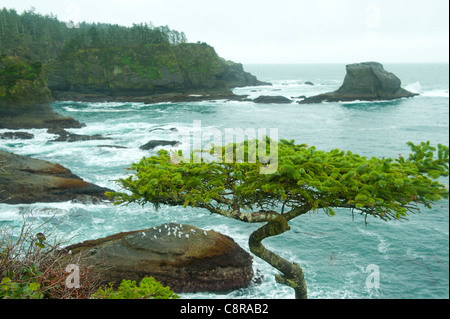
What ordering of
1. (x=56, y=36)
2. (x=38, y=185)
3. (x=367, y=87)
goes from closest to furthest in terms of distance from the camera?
(x=38, y=185), (x=367, y=87), (x=56, y=36)

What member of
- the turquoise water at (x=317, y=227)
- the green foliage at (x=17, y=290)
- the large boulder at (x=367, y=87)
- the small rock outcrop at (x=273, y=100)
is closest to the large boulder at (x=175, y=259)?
the turquoise water at (x=317, y=227)

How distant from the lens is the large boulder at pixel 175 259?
46.6 ft

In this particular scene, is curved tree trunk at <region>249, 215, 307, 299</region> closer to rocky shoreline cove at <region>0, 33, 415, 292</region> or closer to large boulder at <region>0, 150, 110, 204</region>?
rocky shoreline cove at <region>0, 33, 415, 292</region>

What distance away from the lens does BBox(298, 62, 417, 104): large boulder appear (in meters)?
82.9

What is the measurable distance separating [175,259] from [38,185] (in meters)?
14.2

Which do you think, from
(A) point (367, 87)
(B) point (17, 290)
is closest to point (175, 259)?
(B) point (17, 290)

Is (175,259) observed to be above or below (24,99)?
below

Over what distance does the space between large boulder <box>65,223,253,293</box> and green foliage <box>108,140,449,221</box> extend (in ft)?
16.8

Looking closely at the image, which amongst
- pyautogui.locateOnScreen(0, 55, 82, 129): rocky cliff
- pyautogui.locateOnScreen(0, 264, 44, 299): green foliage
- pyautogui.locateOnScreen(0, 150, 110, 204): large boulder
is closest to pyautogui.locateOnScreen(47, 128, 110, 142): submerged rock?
pyautogui.locateOnScreen(0, 55, 82, 129): rocky cliff

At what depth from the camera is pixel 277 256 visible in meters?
10.2

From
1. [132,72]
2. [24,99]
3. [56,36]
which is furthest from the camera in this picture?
[56,36]

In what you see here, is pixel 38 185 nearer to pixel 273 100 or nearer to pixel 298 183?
pixel 298 183

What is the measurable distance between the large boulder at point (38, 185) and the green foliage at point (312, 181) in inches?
604

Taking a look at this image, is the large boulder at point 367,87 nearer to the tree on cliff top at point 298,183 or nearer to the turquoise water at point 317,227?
the turquoise water at point 317,227
